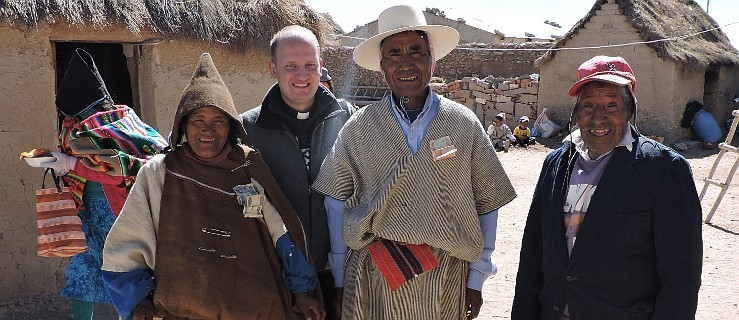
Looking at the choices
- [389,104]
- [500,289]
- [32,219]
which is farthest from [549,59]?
[389,104]

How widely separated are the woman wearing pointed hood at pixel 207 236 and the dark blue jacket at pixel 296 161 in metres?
0.19

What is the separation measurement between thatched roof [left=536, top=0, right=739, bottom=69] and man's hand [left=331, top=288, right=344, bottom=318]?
43.9 feet

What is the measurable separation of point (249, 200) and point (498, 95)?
49.7 feet

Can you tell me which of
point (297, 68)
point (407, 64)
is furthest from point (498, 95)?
point (407, 64)

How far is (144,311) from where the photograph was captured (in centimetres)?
231

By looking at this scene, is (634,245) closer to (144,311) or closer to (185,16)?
(144,311)

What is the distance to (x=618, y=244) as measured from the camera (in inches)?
84.1

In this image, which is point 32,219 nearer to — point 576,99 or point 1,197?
point 1,197

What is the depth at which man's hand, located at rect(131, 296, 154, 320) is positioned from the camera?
231 centimetres

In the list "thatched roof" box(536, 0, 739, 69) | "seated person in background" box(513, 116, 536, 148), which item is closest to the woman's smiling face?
"seated person in background" box(513, 116, 536, 148)

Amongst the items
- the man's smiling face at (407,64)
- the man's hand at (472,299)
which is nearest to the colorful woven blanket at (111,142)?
the man's smiling face at (407,64)

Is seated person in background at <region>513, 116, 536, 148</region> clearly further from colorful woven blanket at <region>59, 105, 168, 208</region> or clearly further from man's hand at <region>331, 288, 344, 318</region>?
man's hand at <region>331, 288, 344, 318</region>

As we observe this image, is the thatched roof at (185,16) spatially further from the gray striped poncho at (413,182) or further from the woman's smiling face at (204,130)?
the gray striped poncho at (413,182)

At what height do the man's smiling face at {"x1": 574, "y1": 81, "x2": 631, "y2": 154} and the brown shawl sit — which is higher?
the man's smiling face at {"x1": 574, "y1": 81, "x2": 631, "y2": 154}
